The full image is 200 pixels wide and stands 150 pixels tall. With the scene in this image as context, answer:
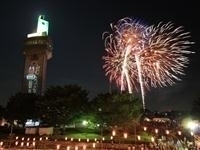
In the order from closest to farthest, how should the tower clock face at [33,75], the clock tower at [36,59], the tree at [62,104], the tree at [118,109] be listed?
the tree at [118,109] → the tree at [62,104] → the tower clock face at [33,75] → the clock tower at [36,59]

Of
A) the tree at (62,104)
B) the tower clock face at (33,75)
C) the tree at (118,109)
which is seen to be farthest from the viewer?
the tower clock face at (33,75)

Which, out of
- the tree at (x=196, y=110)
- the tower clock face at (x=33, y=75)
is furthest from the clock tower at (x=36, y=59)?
the tree at (x=196, y=110)

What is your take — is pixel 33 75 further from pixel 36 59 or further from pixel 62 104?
pixel 62 104

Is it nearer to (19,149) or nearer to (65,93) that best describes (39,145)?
(19,149)

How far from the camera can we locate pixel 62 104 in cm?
6191

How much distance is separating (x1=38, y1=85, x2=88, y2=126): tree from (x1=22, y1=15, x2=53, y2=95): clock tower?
8833 centimetres

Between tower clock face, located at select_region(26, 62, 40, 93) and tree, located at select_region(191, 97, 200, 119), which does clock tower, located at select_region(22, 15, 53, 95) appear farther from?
tree, located at select_region(191, 97, 200, 119)

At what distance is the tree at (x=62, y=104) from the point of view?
6169cm

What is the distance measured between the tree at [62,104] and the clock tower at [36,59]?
88334mm

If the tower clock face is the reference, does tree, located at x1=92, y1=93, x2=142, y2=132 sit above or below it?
below

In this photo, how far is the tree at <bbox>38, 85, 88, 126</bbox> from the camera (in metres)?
61.7

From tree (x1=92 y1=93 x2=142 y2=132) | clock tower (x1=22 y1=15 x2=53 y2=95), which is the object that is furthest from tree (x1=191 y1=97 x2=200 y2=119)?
clock tower (x1=22 y1=15 x2=53 y2=95)

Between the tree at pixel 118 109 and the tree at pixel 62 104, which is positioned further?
the tree at pixel 62 104

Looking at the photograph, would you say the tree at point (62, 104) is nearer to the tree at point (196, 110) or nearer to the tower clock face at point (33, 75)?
the tree at point (196, 110)
